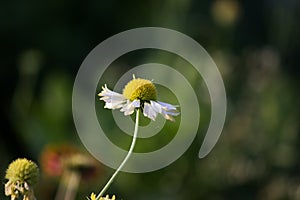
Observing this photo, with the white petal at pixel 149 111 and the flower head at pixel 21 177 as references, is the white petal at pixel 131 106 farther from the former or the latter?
the flower head at pixel 21 177

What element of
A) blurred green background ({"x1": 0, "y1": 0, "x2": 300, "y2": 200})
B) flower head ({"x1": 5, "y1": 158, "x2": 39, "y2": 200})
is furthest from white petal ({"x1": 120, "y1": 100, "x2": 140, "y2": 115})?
blurred green background ({"x1": 0, "y1": 0, "x2": 300, "y2": 200})

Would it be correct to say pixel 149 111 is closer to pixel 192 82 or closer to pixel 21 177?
pixel 21 177

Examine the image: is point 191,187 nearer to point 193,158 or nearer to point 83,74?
point 193,158

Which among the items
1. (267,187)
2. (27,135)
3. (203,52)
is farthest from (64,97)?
(267,187)

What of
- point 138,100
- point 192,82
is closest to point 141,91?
point 138,100

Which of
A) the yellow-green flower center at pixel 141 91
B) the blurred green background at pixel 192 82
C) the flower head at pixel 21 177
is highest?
the blurred green background at pixel 192 82

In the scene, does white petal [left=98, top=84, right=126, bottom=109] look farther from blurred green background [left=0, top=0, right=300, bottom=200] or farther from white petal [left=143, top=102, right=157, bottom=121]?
blurred green background [left=0, top=0, right=300, bottom=200]

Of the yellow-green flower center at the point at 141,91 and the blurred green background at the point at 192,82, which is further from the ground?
the blurred green background at the point at 192,82

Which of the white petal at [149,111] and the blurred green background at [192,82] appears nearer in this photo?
the white petal at [149,111]

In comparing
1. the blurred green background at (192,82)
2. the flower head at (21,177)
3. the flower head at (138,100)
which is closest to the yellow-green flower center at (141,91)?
the flower head at (138,100)
